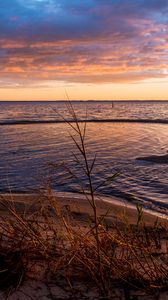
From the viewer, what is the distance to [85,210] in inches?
247

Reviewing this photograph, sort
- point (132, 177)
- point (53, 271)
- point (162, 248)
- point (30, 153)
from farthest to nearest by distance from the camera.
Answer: point (30, 153) < point (132, 177) < point (162, 248) < point (53, 271)

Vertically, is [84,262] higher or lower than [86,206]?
higher

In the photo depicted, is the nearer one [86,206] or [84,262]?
[84,262]

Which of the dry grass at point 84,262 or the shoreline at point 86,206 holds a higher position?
the dry grass at point 84,262

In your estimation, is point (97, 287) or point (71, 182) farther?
point (71, 182)

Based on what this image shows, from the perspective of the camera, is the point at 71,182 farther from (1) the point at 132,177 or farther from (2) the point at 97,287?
(2) the point at 97,287

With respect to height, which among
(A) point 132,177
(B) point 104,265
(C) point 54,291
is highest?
(B) point 104,265

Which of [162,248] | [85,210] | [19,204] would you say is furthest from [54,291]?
[19,204]

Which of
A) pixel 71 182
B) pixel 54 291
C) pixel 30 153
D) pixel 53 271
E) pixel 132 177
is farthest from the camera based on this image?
pixel 30 153

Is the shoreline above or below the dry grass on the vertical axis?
below

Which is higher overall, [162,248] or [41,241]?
[41,241]

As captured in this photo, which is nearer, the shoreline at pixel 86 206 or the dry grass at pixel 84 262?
the dry grass at pixel 84 262

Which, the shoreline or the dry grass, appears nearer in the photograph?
the dry grass

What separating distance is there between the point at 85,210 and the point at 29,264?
324 centimetres
